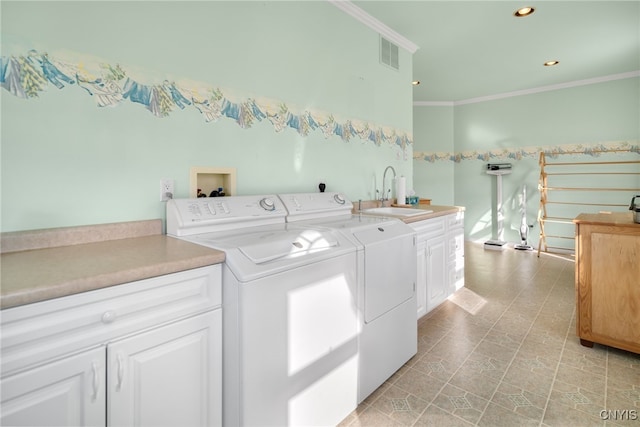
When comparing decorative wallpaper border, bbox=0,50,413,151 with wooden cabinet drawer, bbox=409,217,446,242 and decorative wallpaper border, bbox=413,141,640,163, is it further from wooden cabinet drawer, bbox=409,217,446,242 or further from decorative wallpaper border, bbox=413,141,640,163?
decorative wallpaper border, bbox=413,141,640,163

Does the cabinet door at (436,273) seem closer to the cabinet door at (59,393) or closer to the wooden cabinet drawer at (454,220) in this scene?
the wooden cabinet drawer at (454,220)

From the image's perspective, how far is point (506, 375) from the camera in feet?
6.61

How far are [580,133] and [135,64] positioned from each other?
19.4 ft

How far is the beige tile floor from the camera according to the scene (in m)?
1.67

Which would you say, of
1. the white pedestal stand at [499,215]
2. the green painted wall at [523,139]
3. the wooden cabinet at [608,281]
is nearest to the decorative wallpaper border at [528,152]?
the green painted wall at [523,139]

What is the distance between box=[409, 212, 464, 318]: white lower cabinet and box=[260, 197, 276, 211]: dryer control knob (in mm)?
1066

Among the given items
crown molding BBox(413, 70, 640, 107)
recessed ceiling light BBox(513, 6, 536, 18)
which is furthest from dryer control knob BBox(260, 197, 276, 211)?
crown molding BBox(413, 70, 640, 107)

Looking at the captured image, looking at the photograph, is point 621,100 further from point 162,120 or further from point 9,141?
point 9,141

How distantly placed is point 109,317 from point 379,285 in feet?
4.22

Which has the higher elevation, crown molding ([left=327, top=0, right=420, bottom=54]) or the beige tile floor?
crown molding ([left=327, top=0, right=420, bottom=54])

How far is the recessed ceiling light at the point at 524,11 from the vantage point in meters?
2.85

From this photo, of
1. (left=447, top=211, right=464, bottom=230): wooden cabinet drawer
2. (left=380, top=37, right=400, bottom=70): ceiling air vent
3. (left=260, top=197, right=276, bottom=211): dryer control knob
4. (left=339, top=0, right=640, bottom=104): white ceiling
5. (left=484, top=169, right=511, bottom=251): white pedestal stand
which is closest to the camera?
(left=260, top=197, right=276, bottom=211): dryer control knob

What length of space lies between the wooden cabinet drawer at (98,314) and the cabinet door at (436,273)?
6.41 feet

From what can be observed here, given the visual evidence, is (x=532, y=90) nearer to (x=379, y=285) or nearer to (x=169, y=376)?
(x=379, y=285)
